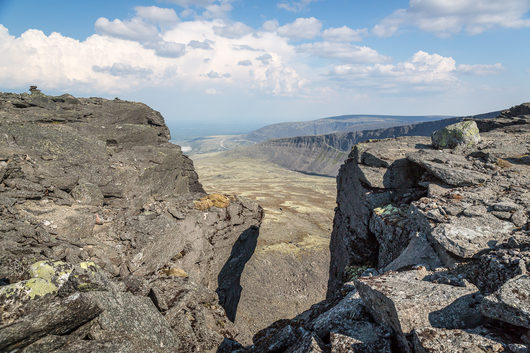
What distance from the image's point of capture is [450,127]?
23328 mm

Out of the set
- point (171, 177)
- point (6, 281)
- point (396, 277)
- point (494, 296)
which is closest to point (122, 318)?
point (6, 281)

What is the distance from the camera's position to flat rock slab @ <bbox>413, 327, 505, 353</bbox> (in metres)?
6.24

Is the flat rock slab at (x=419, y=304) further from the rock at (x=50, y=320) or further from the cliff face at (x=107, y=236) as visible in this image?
the rock at (x=50, y=320)

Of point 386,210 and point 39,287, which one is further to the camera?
point 386,210

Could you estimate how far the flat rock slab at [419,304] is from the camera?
7484mm

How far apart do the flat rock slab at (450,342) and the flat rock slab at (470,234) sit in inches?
201

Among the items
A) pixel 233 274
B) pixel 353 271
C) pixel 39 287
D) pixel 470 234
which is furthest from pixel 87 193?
pixel 470 234

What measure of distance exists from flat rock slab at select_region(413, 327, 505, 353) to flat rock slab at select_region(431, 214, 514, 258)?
16.8ft

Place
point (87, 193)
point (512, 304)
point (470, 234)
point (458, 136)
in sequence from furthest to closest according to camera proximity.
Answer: point (87, 193) → point (458, 136) → point (470, 234) → point (512, 304)

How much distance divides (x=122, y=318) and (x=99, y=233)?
10640 millimetres

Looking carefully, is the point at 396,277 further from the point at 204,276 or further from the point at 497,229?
the point at 204,276

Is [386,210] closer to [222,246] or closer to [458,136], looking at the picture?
[458,136]

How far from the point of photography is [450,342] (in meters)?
6.52

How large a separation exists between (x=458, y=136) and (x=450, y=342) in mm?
20520
